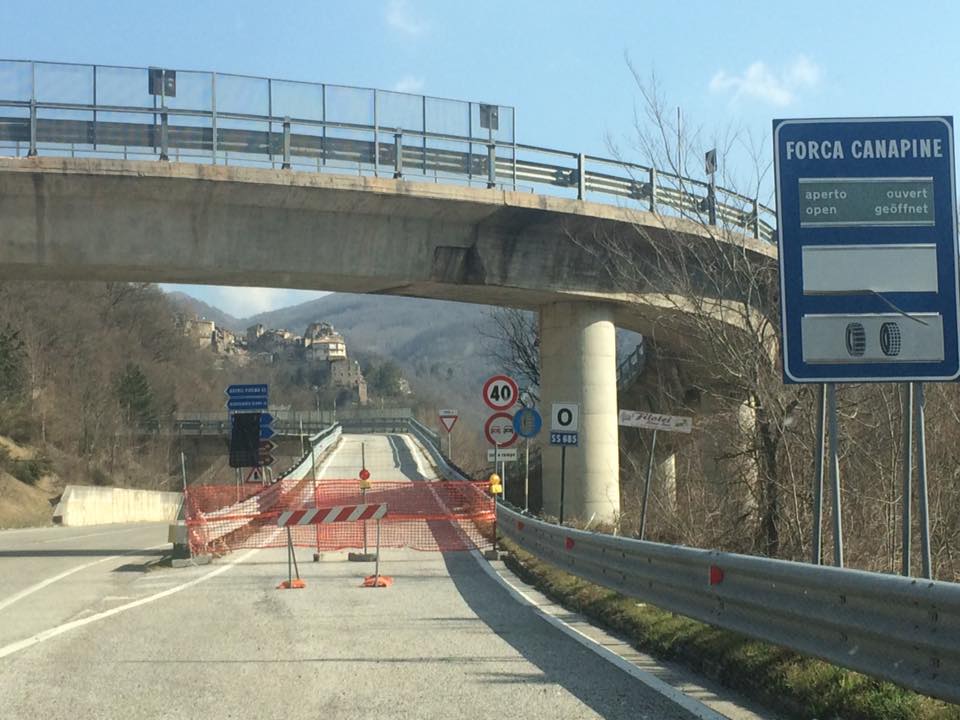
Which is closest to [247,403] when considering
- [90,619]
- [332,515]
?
[332,515]

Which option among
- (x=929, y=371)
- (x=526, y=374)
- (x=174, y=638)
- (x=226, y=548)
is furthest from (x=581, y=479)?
(x=526, y=374)

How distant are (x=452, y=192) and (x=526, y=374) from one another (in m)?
30.0

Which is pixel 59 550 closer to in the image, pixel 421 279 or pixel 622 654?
pixel 421 279

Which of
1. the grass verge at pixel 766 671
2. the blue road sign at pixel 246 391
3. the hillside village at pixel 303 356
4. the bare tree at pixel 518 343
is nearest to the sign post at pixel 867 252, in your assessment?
the grass verge at pixel 766 671

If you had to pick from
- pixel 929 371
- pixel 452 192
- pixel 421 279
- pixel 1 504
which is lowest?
pixel 1 504

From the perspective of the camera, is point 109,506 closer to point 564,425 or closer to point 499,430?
point 499,430

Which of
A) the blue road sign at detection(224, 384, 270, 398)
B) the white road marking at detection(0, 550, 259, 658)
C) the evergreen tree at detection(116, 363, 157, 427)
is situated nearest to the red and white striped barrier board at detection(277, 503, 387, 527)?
the white road marking at detection(0, 550, 259, 658)

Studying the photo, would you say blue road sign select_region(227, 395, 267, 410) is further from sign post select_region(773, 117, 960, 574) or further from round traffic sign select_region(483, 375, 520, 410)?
sign post select_region(773, 117, 960, 574)

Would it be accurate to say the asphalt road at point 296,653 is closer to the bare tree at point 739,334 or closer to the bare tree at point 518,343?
the bare tree at point 739,334

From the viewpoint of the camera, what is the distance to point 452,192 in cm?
2108

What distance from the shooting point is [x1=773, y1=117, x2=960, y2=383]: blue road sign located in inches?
296

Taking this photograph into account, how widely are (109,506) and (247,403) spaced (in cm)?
2903

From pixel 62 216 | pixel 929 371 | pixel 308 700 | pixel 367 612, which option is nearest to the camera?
pixel 308 700

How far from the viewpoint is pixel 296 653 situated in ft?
28.9
